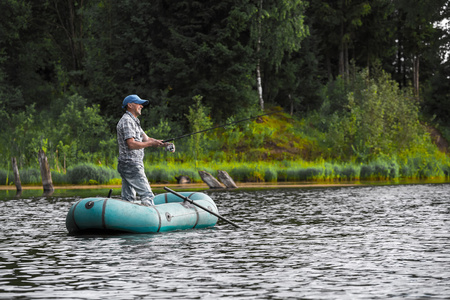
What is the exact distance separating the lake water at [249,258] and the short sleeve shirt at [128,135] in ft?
4.83

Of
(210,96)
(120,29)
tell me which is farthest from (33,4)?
(210,96)

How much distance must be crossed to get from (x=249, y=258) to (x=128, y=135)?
156 inches

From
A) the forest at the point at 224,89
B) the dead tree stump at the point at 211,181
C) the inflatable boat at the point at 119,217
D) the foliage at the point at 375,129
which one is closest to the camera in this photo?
the inflatable boat at the point at 119,217

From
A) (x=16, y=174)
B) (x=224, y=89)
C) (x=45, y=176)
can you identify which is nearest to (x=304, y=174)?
(x=224, y=89)

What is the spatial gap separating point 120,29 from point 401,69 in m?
27.6

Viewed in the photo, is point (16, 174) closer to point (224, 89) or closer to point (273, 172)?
point (273, 172)

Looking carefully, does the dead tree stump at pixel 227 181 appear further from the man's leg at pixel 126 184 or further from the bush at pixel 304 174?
the man's leg at pixel 126 184

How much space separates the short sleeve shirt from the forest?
1664 centimetres

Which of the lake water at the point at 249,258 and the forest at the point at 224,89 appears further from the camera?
the forest at the point at 224,89

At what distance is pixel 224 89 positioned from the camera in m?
39.7

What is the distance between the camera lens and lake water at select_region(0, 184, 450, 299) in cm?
820

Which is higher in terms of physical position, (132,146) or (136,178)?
(132,146)

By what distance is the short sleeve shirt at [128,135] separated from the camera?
1345 centimetres

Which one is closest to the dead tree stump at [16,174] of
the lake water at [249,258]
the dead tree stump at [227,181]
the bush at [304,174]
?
the dead tree stump at [227,181]
